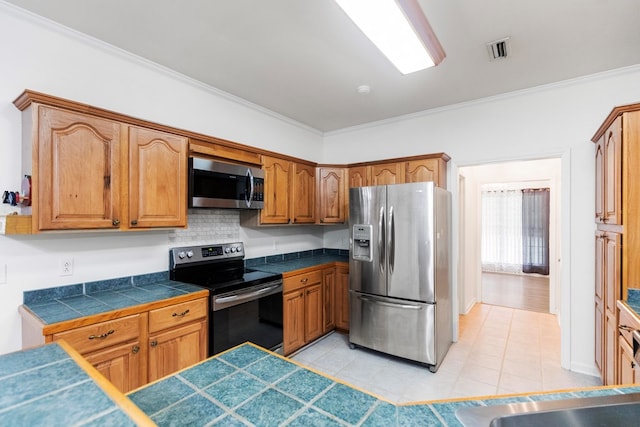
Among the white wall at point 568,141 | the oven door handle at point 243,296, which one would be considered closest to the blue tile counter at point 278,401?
the oven door handle at point 243,296

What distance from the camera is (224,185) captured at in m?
2.79

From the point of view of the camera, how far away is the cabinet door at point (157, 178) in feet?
7.11

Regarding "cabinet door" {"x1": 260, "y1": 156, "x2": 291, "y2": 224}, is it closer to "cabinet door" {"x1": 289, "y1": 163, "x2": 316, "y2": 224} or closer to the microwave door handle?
"cabinet door" {"x1": 289, "y1": 163, "x2": 316, "y2": 224}

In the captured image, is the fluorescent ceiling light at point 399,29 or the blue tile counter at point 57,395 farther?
the fluorescent ceiling light at point 399,29

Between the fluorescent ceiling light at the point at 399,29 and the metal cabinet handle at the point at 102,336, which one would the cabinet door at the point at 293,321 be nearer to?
the metal cabinet handle at the point at 102,336

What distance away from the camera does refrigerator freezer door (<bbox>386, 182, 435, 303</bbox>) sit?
2805mm

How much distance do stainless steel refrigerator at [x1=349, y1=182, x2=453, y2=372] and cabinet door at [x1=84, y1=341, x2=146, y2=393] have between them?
2.04 meters

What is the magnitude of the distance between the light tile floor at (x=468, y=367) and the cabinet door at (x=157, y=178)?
75.0 inches

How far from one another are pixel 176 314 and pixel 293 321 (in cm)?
132

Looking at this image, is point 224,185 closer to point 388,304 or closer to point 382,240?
point 382,240

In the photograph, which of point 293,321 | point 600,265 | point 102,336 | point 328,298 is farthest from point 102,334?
point 600,265

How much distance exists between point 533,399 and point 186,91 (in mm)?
3182

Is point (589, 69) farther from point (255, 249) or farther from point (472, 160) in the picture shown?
point (255, 249)

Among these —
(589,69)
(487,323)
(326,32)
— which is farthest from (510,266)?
(326,32)
